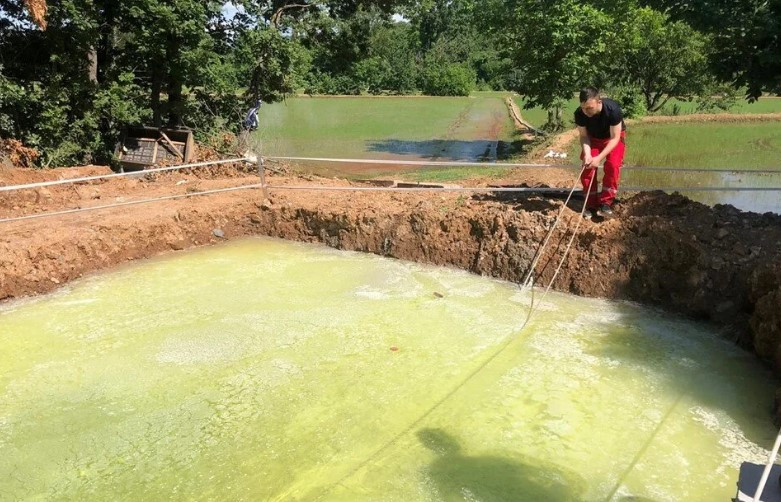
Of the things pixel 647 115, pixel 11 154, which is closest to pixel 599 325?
pixel 11 154

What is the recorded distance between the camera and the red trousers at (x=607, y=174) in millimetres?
6094

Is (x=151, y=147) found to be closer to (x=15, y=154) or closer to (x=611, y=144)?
(x=15, y=154)

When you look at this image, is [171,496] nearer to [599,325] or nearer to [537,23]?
[599,325]

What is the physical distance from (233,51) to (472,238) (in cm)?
809

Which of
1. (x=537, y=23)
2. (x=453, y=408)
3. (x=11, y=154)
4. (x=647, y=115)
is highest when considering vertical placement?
(x=537, y=23)

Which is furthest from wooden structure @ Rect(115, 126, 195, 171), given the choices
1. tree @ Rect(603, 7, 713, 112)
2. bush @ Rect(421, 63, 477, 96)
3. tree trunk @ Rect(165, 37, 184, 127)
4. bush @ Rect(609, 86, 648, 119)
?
bush @ Rect(421, 63, 477, 96)

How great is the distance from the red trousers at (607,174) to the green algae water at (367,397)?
3.79ft

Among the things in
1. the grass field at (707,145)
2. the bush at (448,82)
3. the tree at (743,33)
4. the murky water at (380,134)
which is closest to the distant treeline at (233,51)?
the tree at (743,33)

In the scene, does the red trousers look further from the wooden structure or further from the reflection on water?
the wooden structure

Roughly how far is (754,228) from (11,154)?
458 inches

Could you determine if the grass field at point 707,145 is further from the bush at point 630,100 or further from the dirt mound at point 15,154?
the dirt mound at point 15,154

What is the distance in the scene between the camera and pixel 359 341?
5.19 m

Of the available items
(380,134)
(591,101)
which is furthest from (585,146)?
(380,134)

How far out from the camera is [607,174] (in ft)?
20.4
